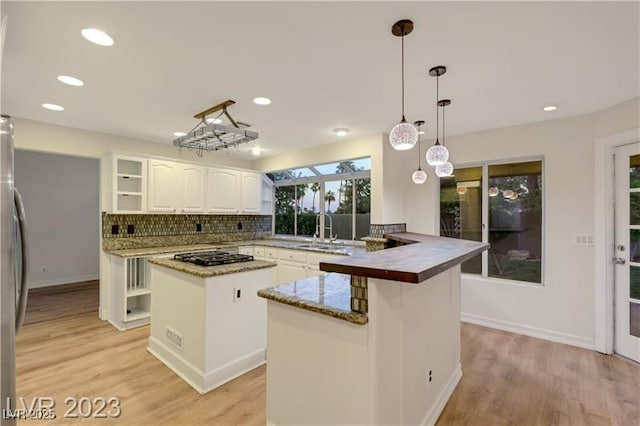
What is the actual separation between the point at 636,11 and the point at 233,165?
529cm

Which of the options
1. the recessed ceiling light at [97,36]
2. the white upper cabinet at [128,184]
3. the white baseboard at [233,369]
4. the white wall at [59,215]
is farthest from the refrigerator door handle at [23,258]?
the white wall at [59,215]

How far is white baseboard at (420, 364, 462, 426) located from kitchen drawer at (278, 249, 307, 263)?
8.20 feet

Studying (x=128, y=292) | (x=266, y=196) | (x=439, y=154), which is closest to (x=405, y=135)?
(x=439, y=154)

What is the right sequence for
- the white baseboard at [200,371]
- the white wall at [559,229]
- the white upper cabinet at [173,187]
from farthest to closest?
the white upper cabinet at [173,187] → the white wall at [559,229] → the white baseboard at [200,371]

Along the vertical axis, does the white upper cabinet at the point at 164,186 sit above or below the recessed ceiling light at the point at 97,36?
below

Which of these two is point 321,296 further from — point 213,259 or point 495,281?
point 495,281

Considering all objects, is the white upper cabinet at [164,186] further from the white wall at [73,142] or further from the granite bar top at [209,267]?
the granite bar top at [209,267]

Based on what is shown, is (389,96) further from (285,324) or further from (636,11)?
(285,324)

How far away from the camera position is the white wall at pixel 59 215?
560cm

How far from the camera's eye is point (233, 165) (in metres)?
5.70

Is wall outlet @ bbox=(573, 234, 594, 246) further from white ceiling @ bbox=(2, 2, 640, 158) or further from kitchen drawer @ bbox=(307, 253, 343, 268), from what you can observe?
kitchen drawer @ bbox=(307, 253, 343, 268)

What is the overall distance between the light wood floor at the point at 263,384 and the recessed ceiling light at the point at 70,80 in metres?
2.50

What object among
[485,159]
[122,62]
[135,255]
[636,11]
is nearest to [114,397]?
[135,255]

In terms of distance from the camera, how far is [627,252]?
299cm
